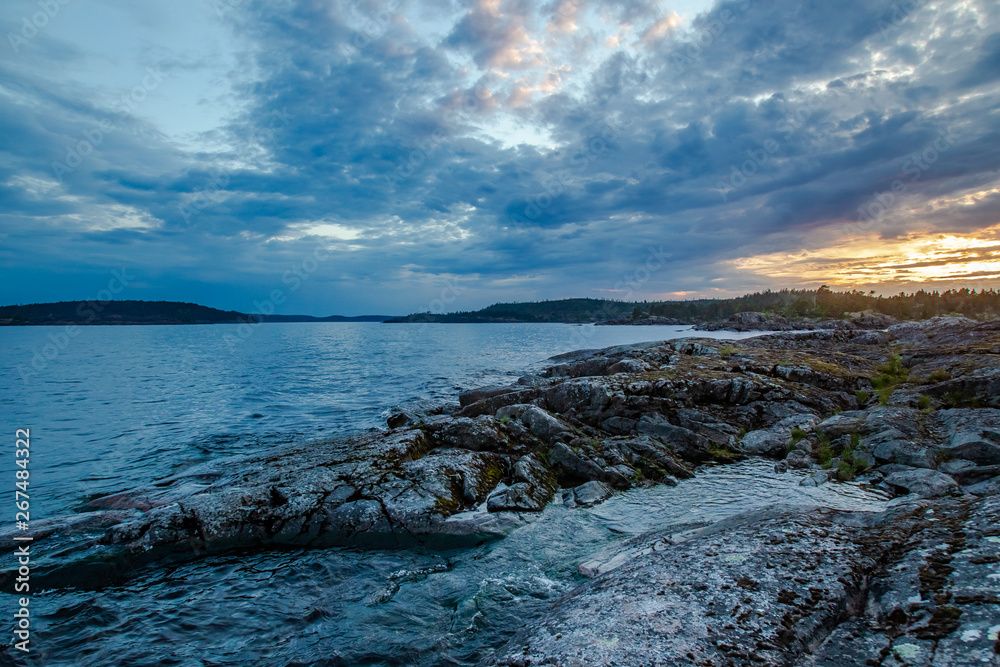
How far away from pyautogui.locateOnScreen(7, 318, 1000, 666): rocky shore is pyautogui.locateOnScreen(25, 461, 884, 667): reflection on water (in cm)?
72

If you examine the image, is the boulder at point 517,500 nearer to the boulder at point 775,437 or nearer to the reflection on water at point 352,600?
the reflection on water at point 352,600

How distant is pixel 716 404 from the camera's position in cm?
1733

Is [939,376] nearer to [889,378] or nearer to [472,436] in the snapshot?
[889,378]

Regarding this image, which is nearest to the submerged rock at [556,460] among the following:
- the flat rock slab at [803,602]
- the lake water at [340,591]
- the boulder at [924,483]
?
the boulder at [924,483]

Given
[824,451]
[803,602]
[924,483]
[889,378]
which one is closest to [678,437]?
[824,451]

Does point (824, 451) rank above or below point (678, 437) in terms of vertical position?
above

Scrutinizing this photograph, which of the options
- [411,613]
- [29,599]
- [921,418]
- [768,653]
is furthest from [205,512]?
[921,418]

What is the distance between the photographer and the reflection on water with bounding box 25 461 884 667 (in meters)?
6.69

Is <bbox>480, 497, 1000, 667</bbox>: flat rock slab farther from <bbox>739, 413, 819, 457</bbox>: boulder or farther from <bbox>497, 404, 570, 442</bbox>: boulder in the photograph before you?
<bbox>497, 404, 570, 442</bbox>: boulder

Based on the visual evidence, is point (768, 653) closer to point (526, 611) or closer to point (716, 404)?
point (526, 611)

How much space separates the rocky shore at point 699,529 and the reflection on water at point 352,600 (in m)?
0.72

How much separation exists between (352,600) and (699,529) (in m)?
6.66

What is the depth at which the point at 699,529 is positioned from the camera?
8.19m

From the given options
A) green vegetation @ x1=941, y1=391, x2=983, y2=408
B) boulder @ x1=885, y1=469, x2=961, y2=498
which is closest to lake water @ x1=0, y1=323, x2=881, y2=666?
boulder @ x1=885, y1=469, x2=961, y2=498
